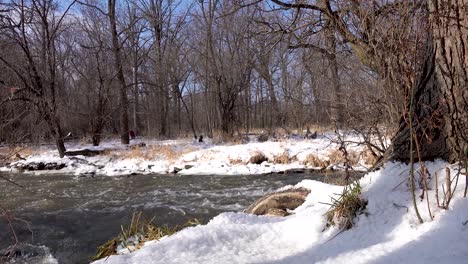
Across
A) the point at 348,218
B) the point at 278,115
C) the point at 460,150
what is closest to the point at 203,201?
the point at 348,218

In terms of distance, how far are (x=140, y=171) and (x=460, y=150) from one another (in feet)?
42.6

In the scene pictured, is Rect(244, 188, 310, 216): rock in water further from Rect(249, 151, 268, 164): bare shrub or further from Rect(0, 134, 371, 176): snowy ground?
Rect(249, 151, 268, 164): bare shrub

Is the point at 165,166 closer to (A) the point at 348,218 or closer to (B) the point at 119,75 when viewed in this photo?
(B) the point at 119,75

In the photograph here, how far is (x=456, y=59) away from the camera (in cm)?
285

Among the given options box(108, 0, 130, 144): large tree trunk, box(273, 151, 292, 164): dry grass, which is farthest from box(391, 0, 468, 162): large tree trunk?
box(108, 0, 130, 144): large tree trunk

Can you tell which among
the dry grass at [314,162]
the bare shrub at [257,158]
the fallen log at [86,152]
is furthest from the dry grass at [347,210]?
the fallen log at [86,152]

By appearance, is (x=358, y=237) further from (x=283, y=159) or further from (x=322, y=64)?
(x=283, y=159)

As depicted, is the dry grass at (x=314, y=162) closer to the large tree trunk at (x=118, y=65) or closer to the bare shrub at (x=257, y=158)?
the bare shrub at (x=257, y=158)

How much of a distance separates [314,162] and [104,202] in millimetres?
7040

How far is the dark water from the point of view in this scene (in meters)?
6.67

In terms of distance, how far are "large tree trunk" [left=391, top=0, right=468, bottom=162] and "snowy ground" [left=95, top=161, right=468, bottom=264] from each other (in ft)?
0.57

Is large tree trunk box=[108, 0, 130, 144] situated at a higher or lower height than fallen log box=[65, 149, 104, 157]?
higher

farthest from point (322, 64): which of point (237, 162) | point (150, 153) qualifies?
point (150, 153)

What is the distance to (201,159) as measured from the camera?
15.2 metres
